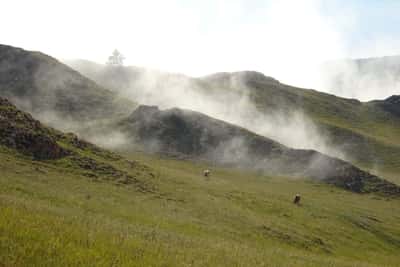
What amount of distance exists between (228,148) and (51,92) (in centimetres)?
8158

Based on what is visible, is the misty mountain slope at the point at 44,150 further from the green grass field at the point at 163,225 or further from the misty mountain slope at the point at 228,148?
the misty mountain slope at the point at 228,148

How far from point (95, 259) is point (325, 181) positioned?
99291 mm

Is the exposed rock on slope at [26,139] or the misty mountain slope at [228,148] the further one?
the misty mountain slope at [228,148]

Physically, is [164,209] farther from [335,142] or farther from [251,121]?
[335,142]

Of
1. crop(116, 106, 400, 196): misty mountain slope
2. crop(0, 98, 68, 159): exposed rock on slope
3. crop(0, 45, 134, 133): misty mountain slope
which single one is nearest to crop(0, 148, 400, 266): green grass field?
crop(0, 98, 68, 159): exposed rock on slope

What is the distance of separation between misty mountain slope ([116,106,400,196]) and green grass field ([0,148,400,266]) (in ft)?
105

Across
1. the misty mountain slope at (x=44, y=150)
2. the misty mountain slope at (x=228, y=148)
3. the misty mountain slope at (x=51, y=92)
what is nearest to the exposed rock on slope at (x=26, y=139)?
the misty mountain slope at (x=44, y=150)

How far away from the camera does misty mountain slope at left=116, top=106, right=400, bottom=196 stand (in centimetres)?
10575

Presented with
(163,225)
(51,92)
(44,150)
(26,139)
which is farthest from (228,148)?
(163,225)

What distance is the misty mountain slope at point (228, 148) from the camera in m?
106

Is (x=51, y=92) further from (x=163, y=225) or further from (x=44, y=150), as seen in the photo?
(x=163, y=225)

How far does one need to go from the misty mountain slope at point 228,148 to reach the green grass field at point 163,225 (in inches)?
1254

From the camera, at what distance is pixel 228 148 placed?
379ft

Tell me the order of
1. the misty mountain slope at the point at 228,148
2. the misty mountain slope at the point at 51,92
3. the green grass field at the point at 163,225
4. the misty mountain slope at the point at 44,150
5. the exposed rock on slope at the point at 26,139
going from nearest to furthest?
the green grass field at the point at 163,225, the misty mountain slope at the point at 44,150, the exposed rock on slope at the point at 26,139, the misty mountain slope at the point at 228,148, the misty mountain slope at the point at 51,92
